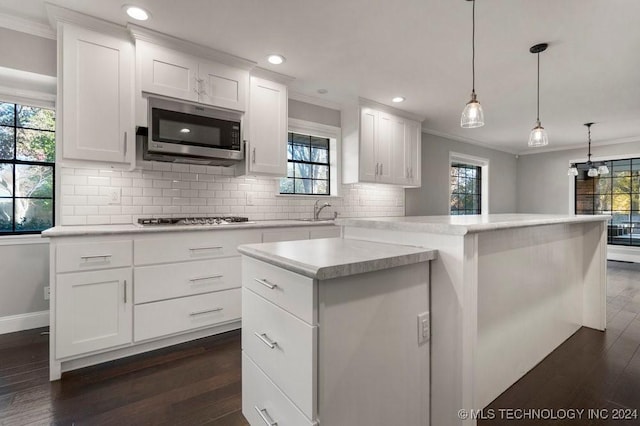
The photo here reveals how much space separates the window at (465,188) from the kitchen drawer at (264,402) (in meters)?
5.52

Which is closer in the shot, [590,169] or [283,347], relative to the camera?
[283,347]

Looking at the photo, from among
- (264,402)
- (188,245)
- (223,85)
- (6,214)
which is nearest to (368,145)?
(223,85)

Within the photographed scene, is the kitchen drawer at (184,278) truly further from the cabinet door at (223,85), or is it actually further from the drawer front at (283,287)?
the cabinet door at (223,85)

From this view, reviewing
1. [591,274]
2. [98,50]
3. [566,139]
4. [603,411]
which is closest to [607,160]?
[566,139]

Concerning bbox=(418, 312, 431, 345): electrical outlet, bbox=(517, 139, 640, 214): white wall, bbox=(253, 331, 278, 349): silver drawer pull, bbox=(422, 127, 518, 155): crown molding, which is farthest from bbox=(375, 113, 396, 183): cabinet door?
bbox=(517, 139, 640, 214): white wall

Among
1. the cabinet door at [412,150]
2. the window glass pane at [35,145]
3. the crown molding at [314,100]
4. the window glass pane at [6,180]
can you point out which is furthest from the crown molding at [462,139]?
the window glass pane at [6,180]

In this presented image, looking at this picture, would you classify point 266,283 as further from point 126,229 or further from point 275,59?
point 275,59

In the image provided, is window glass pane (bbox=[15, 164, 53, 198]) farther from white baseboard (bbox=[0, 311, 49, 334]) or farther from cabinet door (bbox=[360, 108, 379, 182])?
cabinet door (bbox=[360, 108, 379, 182])

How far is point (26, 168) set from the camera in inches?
111

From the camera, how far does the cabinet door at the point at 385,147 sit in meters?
4.21

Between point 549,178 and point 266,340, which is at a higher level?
point 549,178

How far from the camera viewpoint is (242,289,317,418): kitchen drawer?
105 cm

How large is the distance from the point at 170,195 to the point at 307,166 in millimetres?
1744

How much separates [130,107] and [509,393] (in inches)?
127
